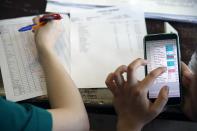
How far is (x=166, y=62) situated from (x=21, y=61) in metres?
0.35

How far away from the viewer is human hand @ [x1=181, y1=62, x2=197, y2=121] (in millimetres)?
671

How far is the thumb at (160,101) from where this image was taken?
669 millimetres

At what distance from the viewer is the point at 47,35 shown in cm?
82

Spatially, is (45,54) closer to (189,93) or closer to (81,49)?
(81,49)

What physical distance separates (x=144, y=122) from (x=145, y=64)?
4.9 inches

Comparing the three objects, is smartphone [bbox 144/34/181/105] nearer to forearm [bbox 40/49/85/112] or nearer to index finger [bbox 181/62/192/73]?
index finger [bbox 181/62/192/73]

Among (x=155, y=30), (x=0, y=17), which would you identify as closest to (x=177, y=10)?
(x=155, y=30)

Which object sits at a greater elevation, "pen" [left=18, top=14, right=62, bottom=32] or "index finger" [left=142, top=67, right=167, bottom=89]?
"pen" [left=18, top=14, right=62, bottom=32]

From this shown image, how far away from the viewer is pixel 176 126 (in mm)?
777

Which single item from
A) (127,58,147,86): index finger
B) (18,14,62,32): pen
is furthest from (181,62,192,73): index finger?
(18,14,62,32): pen

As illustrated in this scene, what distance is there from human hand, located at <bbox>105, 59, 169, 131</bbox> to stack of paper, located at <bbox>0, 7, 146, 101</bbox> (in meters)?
0.07

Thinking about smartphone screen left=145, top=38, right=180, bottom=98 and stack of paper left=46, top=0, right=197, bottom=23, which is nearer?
smartphone screen left=145, top=38, right=180, bottom=98

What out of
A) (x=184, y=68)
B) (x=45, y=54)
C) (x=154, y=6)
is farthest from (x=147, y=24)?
(x=45, y=54)

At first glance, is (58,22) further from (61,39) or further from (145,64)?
(145,64)
